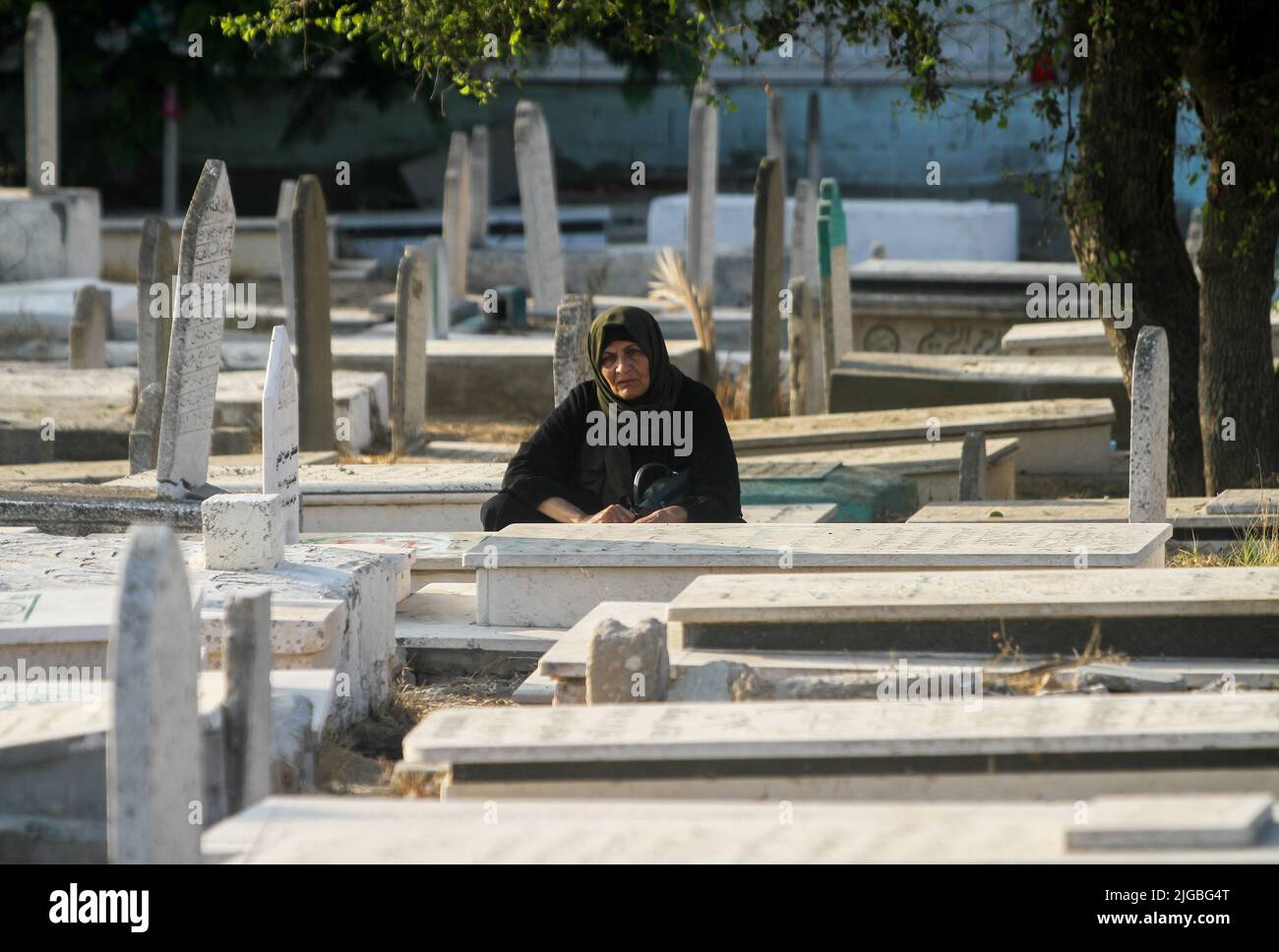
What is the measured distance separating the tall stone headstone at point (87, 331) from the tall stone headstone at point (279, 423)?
7329mm

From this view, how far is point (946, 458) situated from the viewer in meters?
8.60

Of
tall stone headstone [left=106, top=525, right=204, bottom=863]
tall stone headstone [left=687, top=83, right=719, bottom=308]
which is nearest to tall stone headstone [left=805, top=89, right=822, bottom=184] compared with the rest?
tall stone headstone [left=687, top=83, right=719, bottom=308]

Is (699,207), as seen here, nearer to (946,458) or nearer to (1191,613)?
(946,458)

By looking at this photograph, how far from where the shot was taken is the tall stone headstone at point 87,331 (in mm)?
12484

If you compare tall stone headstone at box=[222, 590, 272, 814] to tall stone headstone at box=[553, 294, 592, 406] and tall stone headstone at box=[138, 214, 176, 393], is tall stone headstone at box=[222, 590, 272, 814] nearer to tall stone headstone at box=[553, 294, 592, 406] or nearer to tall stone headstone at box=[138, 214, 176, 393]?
tall stone headstone at box=[553, 294, 592, 406]

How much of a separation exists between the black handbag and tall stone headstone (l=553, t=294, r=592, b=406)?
5.92ft

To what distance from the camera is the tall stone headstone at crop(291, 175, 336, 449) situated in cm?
991

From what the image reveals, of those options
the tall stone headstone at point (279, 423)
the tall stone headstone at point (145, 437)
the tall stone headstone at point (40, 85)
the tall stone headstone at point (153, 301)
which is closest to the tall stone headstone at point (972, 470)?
the tall stone headstone at point (279, 423)

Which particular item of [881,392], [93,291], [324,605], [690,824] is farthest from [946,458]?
[93,291]

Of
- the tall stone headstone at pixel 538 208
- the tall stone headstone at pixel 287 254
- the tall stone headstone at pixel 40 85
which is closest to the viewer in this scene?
the tall stone headstone at pixel 287 254

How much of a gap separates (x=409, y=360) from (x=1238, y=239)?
4843 millimetres

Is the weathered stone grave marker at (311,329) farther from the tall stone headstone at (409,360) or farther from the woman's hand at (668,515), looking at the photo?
the woman's hand at (668,515)

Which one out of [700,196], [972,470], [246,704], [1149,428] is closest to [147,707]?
[246,704]

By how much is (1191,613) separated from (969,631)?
0.55 metres
